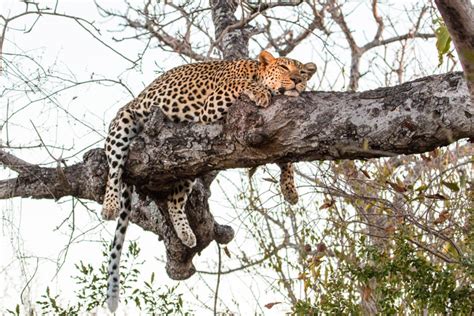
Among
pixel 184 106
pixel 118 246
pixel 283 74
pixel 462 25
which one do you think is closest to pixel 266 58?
pixel 283 74

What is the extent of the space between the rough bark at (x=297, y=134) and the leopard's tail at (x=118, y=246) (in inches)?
5.7

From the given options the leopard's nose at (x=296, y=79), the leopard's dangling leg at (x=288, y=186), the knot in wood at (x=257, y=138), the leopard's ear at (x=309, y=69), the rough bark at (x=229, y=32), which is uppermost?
the rough bark at (x=229, y=32)

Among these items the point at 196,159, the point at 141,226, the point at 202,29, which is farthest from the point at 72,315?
the point at 202,29

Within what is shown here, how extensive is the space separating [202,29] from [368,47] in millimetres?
4030

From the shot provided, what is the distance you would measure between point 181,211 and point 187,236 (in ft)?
0.73

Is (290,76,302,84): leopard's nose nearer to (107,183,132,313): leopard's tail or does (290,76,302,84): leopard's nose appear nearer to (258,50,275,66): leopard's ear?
(258,50,275,66): leopard's ear

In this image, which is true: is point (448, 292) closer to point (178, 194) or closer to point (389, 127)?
point (389, 127)

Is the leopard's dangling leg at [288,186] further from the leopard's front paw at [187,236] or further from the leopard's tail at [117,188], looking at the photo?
the leopard's tail at [117,188]

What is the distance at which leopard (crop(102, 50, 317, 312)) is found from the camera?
700 cm

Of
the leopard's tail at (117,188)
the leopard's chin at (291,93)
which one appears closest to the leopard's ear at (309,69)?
the leopard's chin at (291,93)

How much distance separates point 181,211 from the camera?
763 cm

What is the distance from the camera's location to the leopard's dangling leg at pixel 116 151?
690 centimetres

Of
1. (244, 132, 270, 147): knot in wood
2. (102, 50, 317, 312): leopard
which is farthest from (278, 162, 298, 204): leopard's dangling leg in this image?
(244, 132, 270, 147): knot in wood

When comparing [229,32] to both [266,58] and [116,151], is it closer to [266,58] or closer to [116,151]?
[266,58]
